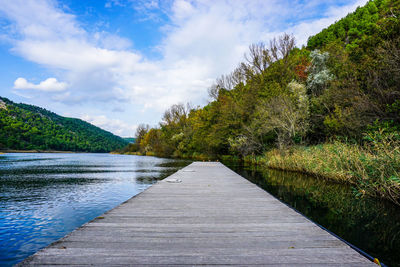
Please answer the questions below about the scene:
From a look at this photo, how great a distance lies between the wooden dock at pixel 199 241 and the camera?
1978 millimetres

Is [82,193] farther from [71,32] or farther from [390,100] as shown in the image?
[390,100]

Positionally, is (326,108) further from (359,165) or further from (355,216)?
(355,216)

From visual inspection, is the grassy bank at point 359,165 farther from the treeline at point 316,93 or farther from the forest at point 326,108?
the treeline at point 316,93

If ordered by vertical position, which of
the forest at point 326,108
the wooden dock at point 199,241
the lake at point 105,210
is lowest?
the lake at point 105,210

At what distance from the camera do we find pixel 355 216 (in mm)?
5289

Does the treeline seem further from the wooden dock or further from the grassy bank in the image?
the wooden dock

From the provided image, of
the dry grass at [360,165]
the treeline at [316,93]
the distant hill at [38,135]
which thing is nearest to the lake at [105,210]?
the dry grass at [360,165]

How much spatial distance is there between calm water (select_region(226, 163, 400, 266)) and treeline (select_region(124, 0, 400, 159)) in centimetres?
229

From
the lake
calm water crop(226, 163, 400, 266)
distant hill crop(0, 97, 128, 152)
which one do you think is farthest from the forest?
distant hill crop(0, 97, 128, 152)

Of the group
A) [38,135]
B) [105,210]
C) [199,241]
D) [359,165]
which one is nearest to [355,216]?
[359,165]

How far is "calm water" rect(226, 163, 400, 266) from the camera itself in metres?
3.67

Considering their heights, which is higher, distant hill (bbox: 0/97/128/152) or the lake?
distant hill (bbox: 0/97/128/152)

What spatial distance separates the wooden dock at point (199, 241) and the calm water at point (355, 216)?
139 centimetres

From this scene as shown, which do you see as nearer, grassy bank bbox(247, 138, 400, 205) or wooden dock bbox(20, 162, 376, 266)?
wooden dock bbox(20, 162, 376, 266)
